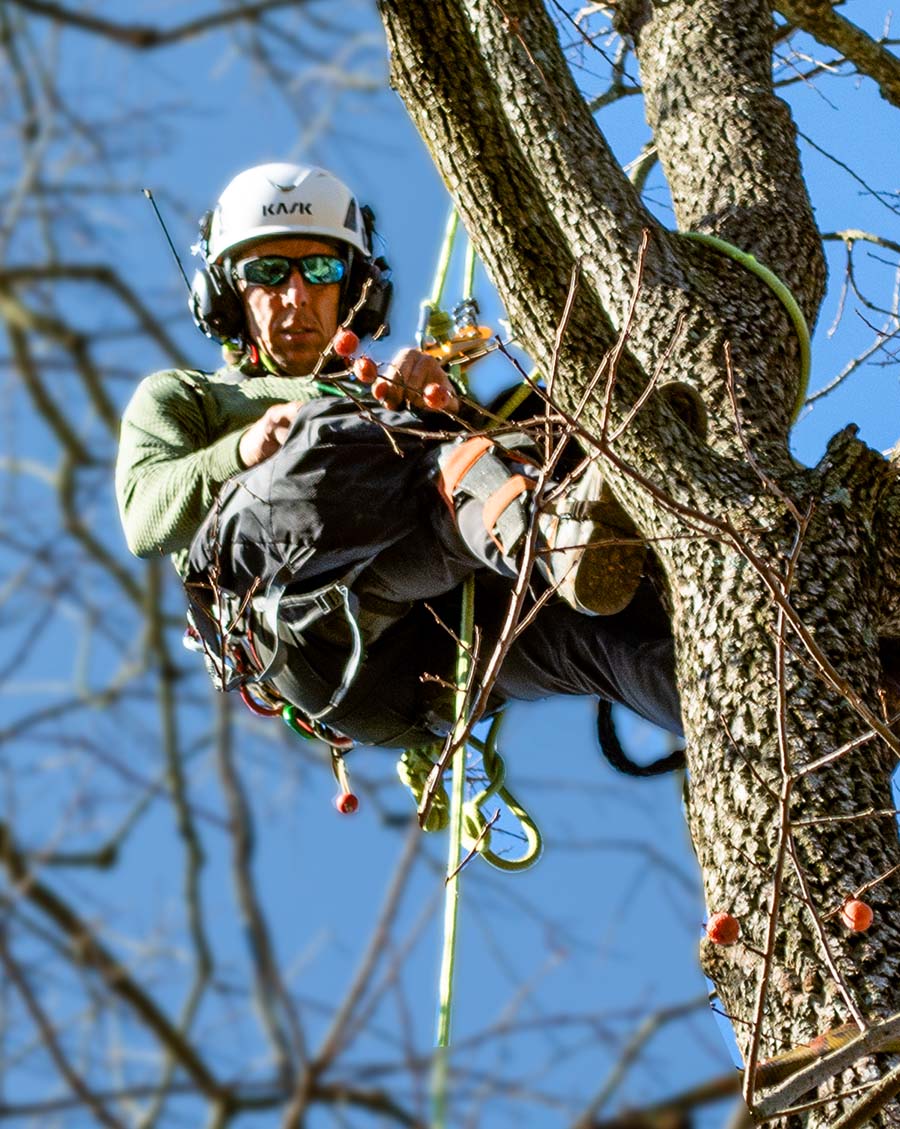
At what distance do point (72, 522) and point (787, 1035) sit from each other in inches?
62.3

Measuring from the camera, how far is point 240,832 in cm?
83

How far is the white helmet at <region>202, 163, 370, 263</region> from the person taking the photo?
374 centimetres

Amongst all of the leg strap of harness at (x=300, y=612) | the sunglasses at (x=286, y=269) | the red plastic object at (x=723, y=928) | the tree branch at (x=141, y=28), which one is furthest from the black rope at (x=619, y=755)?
the tree branch at (x=141, y=28)

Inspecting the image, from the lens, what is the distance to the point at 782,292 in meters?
3.27

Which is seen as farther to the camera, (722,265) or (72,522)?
(722,265)

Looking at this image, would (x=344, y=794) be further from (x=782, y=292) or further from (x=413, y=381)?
(x=782, y=292)

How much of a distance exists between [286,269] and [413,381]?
43.2 inches

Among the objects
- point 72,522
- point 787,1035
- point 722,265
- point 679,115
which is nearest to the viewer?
point 72,522

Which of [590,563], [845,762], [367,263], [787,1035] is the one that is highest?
[367,263]

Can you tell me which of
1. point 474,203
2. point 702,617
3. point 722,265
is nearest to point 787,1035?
point 702,617

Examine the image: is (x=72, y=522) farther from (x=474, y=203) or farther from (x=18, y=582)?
(x=474, y=203)

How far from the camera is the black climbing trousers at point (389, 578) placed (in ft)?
9.27

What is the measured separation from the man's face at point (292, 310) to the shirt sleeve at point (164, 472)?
402 mm

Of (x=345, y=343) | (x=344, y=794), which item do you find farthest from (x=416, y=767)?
(x=345, y=343)
